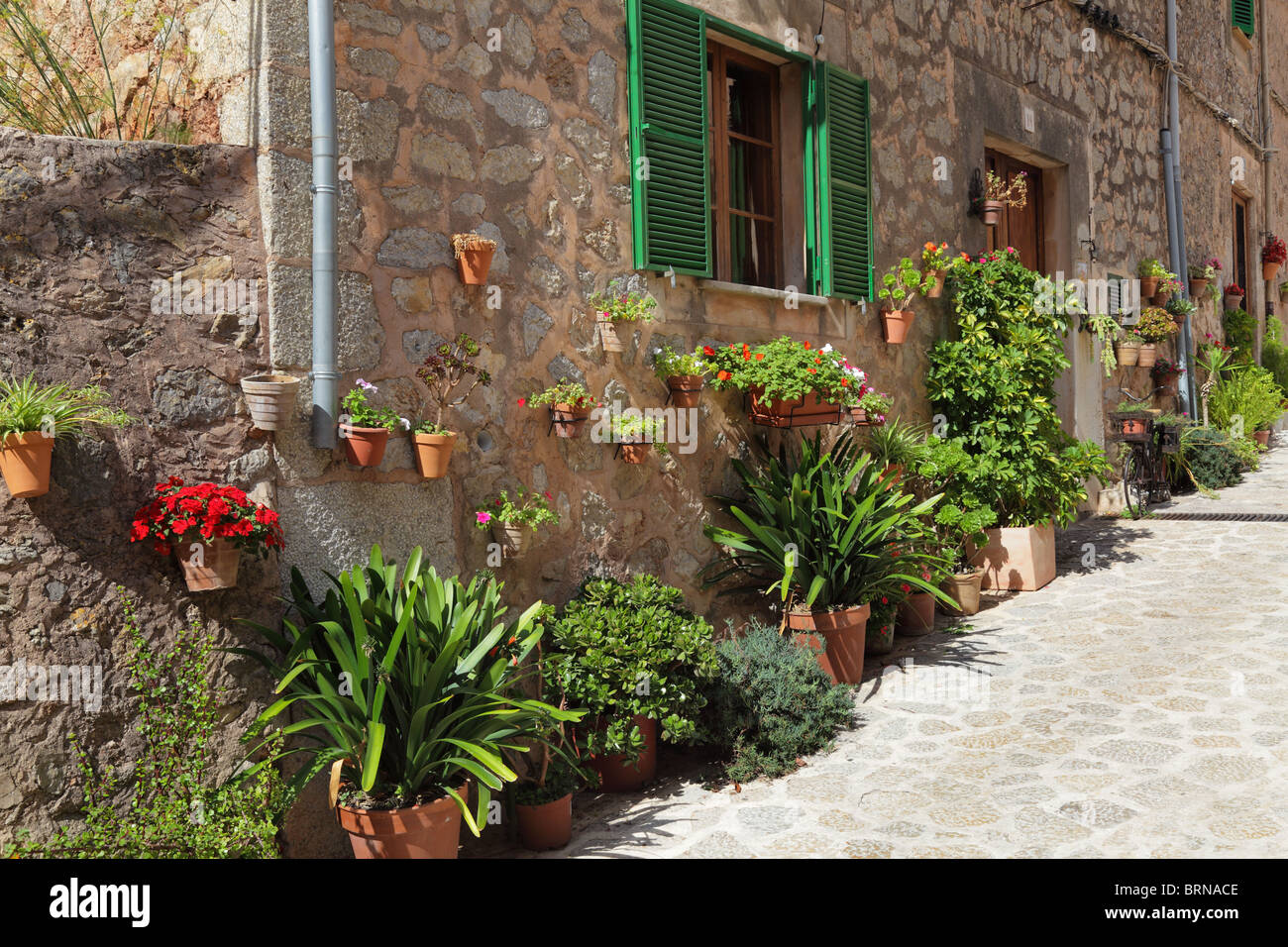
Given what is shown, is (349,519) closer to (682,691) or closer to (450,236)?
(450,236)

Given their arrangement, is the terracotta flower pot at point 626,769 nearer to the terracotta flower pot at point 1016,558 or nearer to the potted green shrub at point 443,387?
the potted green shrub at point 443,387

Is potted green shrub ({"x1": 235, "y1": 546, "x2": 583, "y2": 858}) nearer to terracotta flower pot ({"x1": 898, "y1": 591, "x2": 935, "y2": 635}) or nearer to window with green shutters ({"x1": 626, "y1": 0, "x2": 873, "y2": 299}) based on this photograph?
window with green shutters ({"x1": 626, "y1": 0, "x2": 873, "y2": 299})

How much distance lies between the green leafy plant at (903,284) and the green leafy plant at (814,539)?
4.66ft

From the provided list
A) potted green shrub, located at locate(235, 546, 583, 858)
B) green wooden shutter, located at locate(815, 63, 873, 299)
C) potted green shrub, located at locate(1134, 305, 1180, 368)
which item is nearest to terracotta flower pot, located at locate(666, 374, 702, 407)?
green wooden shutter, located at locate(815, 63, 873, 299)

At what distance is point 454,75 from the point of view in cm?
419

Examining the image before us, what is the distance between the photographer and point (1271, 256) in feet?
46.4

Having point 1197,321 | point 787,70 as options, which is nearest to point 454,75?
point 787,70

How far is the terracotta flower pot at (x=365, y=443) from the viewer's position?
369 cm

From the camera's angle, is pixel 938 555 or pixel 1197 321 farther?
pixel 1197 321

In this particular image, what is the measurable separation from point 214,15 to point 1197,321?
438 inches

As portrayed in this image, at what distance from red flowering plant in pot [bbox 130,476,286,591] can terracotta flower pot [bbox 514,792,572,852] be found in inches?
53.3

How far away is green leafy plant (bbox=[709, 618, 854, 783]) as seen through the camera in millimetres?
4457

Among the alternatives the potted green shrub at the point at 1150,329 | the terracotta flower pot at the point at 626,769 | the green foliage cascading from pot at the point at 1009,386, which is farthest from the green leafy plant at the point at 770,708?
the potted green shrub at the point at 1150,329

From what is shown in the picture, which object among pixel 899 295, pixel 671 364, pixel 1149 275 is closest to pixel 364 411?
pixel 671 364
